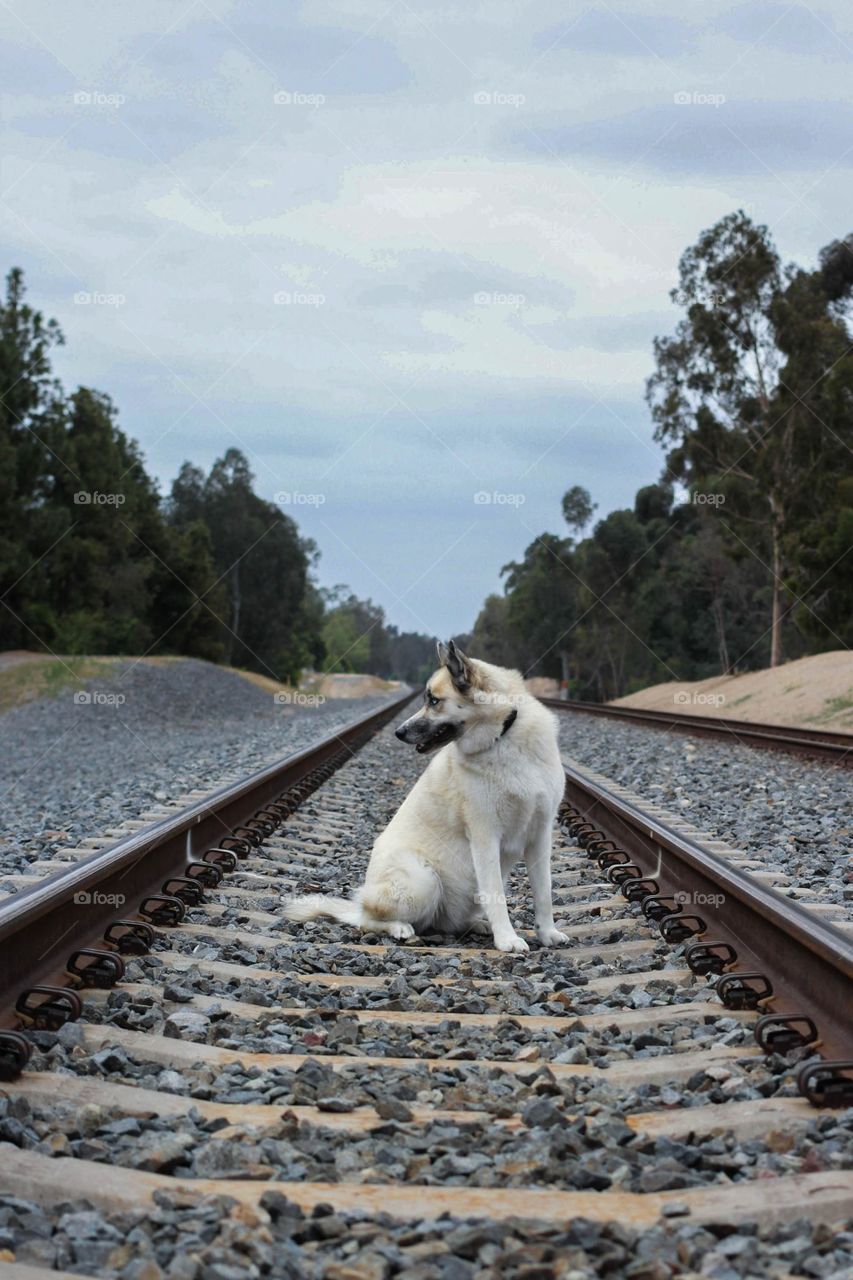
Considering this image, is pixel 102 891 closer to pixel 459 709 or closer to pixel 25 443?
pixel 459 709

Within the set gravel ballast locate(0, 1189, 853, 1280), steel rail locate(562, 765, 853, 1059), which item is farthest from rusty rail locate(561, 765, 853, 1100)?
gravel ballast locate(0, 1189, 853, 1280)

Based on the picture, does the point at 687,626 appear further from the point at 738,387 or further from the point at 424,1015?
the point at 424,1015

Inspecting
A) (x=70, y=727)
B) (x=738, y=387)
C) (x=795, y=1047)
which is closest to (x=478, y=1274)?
(x=795, y=1047)

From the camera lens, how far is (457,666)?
4758 millimetres

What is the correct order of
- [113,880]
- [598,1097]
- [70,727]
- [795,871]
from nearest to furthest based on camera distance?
[598,1097], [113,880], [795,871], [70,727]

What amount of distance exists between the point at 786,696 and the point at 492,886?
25349mm

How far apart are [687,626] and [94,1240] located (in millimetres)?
61767

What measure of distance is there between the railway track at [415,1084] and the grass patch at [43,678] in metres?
25.9

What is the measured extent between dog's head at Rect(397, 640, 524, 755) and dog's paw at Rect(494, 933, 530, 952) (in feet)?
2.28

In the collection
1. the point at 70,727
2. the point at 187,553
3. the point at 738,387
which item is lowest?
the point at 70,727

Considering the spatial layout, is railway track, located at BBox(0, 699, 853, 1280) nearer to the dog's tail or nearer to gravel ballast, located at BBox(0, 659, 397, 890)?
the dog's tail

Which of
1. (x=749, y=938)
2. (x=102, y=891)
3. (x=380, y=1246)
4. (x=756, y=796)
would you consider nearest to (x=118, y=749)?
(x=756, y=796)

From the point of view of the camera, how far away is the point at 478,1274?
6.36 ft

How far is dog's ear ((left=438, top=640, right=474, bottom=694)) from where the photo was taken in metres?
4.72
